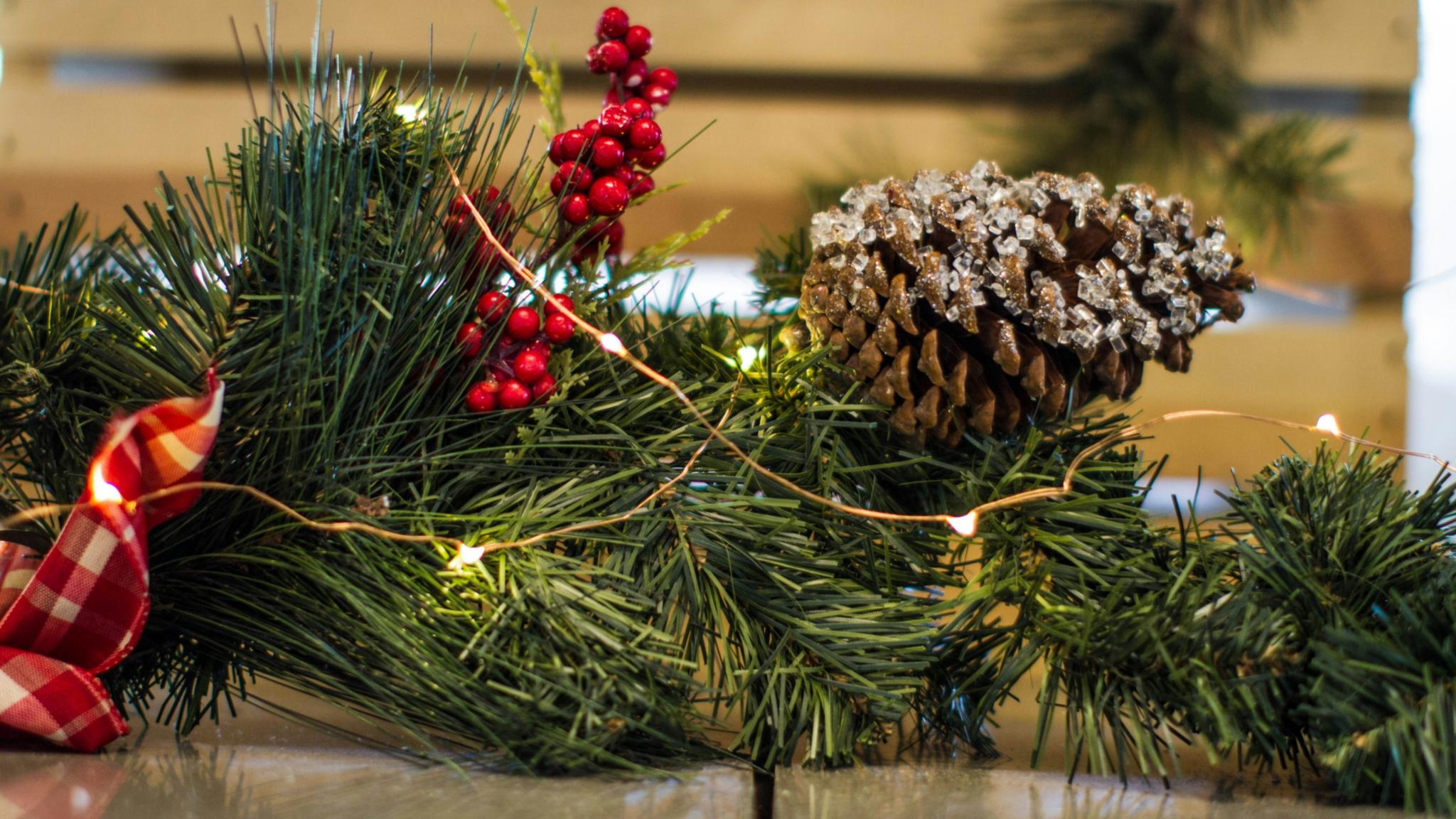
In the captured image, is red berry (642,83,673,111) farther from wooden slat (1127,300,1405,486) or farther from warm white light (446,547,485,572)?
wooden slat (1127,300,1405,486)

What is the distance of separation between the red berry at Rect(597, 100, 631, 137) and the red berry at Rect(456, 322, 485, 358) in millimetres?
67

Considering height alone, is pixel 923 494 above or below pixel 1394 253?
A: below

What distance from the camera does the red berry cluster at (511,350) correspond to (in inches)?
10.2

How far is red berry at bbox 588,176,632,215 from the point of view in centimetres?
27

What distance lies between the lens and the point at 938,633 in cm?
25

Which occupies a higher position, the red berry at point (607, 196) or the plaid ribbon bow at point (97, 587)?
the red berry at point (607, 196)

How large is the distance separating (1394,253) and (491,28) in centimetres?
64

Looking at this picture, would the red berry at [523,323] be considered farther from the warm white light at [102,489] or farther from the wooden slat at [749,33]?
the wooden slat at [749,33]

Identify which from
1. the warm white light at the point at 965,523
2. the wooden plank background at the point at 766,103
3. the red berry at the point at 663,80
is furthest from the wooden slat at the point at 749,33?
the warm white light at the point at 965,523

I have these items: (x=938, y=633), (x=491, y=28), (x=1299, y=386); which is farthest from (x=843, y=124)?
(x=938, y=633)

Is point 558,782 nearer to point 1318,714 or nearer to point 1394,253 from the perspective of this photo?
point 1318,714

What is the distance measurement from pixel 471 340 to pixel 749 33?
457mm

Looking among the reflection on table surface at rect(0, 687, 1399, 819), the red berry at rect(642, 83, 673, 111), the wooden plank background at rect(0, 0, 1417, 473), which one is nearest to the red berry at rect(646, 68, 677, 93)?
the red berry at rect(642, 83, 673, 111)

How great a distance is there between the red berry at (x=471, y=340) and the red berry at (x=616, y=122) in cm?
7
